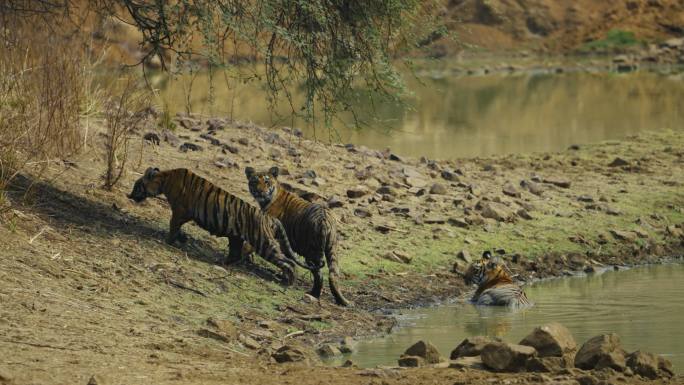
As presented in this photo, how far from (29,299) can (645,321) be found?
4941 millimetres

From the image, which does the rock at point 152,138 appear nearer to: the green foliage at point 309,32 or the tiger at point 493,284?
the green foliage at point 309,32

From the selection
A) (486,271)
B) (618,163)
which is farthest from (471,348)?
(618,163)

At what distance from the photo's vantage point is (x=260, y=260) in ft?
40.9

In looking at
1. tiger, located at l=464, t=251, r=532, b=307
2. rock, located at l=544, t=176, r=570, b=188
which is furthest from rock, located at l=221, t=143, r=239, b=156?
rock, located at l=544, t=176, r=570, b=188

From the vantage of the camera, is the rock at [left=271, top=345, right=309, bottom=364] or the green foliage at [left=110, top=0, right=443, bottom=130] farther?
the green foliage at [left=110, top=0, right=443, bottom=130]

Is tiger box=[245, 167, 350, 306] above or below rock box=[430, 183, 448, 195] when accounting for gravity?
below

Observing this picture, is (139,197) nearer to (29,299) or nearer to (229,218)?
(229,218)

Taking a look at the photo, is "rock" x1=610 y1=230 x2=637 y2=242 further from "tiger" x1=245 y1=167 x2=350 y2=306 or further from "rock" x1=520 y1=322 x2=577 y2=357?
"rock" x1=520 y1=322 x2=577 y2=357

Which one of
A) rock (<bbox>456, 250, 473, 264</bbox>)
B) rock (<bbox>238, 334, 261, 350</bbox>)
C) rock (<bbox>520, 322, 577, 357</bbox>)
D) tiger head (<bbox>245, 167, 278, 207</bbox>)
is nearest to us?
rock (<bbox>520, 322, 577, 357</bbox>)

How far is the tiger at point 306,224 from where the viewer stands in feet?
38.2

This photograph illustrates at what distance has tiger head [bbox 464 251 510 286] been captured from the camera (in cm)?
1242

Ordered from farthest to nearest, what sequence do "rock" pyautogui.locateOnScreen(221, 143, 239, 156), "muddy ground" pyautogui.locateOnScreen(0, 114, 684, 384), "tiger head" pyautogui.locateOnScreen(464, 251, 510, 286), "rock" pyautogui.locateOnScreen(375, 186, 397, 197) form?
"rock" pyautogui.locateOnScreen(221, 143, 239, 156) < "rock" pyautogui.locateOnScreen(375, 186, 397, 197) < "tiger head" pyautogui.locateOnScreen(464, 251, 510, 286) < "muddy ground" pyautogui.locateOnScreen(0, 114, 684, 384)

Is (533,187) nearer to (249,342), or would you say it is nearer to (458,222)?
(458,222)

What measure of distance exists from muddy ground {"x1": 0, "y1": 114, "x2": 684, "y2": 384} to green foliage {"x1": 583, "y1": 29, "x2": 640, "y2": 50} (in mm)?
33428
